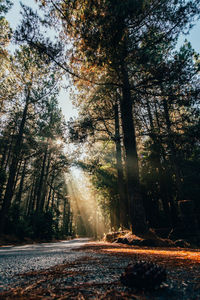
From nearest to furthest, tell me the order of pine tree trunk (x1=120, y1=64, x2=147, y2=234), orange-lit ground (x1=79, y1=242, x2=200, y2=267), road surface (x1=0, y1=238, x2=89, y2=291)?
road surface (x1=0, y1=238, x2=89, y2=291) → orange-lit ground (x1=79, y1=242, x2=200, y2=267) → pine tree trunk (x1=120, y1=64, x2=147, y2=234)

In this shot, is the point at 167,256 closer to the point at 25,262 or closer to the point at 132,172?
the point at 25,262

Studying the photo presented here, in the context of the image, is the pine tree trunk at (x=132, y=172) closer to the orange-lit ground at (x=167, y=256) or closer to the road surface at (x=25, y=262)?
the orange-lit ground at (x=167, y=256)

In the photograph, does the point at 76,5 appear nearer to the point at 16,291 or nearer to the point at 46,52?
the point at 46,52

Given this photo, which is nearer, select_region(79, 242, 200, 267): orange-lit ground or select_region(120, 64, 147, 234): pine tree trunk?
select_region(79, 242, 200, 267): orange-lit ground

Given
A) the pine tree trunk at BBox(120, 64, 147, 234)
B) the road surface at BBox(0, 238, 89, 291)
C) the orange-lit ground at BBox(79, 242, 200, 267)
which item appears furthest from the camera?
the pine tree trunk at BBox(120, 64, 147, 234)

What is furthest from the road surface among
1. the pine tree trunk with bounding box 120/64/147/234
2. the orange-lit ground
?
the pine tree trunk with bounding box 120/64/147/234

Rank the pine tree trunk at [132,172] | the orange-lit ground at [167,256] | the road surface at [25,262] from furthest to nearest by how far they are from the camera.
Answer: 1. the pine tree trunk at [132,172]
2. the orange-lit ground at [167,256]
3. the road surface at [25,262]

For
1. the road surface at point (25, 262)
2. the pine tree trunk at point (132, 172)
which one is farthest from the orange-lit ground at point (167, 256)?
the pine tree trunk at point (132, 172)

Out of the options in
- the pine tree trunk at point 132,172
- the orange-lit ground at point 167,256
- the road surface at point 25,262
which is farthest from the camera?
the pine tree trunk at point 132,172

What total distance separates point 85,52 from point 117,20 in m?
1.29

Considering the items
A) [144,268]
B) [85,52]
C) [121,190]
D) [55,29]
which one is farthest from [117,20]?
[121,190]

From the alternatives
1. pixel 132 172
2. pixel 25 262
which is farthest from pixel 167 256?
pixel 132 172

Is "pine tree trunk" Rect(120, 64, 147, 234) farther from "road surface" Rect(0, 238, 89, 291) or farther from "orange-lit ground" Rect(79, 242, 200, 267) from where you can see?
"road surface" Rect(0, 238, 89, 291)

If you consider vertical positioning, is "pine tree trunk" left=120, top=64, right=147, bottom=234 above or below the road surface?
above
